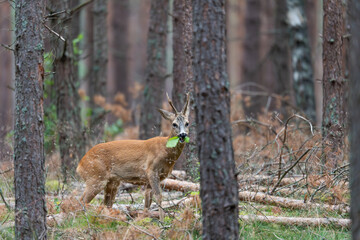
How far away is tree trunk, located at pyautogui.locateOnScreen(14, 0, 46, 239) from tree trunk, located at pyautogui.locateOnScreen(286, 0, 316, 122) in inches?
482

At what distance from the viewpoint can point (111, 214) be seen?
20.9ft

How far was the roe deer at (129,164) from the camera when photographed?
Answer: 299 inches

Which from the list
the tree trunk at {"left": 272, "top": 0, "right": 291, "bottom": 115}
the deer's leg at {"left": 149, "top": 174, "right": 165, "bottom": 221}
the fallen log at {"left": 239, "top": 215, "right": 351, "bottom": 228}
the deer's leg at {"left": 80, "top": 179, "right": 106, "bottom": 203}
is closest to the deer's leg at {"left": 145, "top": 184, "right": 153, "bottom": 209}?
the deer's leg at {"left": 149, "top": 174, "right": 165, "bottom": 221}

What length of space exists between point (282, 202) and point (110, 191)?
112 inches

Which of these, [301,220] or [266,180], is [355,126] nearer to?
[301,220]

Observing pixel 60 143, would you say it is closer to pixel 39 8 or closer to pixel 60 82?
pixel 60 82

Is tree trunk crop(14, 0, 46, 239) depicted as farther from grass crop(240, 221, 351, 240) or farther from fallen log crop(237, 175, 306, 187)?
fallen log crop(237, 175, 306, 187)

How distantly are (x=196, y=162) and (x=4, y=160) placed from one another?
11.2 ft

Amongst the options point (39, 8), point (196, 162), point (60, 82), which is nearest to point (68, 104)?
point (60, 82)

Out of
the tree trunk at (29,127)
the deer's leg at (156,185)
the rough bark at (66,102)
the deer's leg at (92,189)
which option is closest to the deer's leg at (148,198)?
the deer's leg at (156,185)

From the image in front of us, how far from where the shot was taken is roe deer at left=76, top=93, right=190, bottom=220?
7598mm

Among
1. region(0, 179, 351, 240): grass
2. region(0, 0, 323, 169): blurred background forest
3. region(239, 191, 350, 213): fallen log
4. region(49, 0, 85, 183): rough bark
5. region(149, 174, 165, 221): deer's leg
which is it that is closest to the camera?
region(0, 179, 351, 240): grass

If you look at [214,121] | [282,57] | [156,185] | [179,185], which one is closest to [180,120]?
[156,185]

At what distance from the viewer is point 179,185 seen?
318 inches
